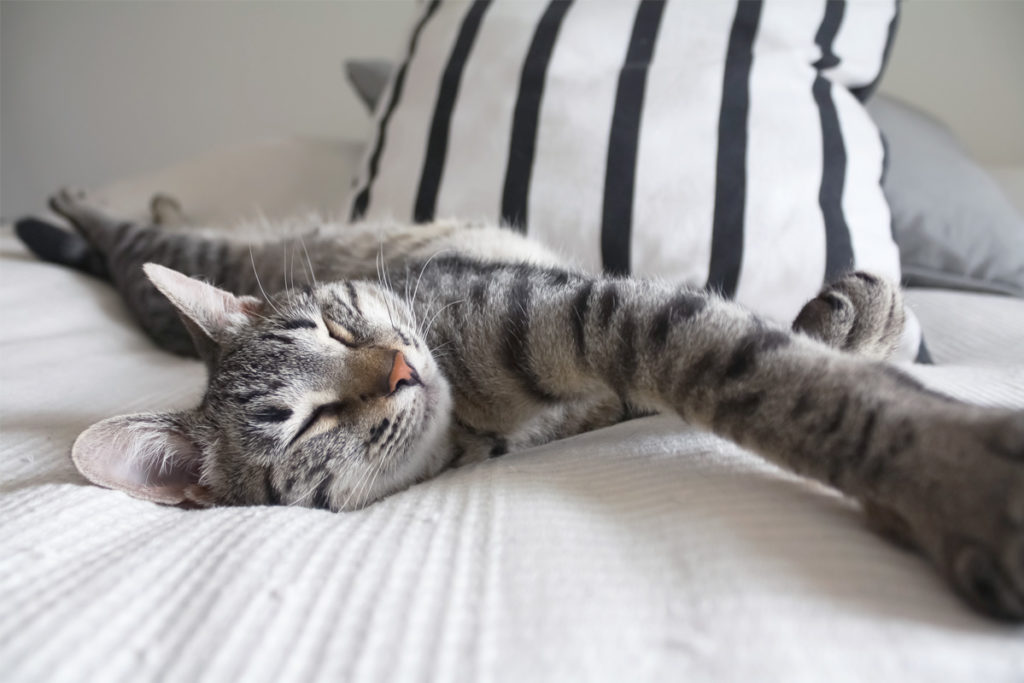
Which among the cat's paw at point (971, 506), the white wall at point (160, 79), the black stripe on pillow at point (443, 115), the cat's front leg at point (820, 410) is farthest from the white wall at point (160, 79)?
the cat's paw at point (971, 506)

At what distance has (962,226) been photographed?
51.5 inches

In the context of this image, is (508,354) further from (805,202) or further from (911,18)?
(911,18)

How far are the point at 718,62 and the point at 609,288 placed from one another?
62 cm

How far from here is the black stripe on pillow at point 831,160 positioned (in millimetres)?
987

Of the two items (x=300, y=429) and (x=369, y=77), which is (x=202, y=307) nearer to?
(x=300, y=429)

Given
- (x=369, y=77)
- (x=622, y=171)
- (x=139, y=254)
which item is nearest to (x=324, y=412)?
(x=622, y=171)

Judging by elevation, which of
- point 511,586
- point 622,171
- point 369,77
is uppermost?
point 369,77

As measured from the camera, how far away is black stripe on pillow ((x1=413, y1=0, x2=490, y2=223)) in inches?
49.6

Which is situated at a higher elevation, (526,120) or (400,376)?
(526,120)

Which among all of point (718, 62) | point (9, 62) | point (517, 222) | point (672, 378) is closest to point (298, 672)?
point (672, 378)

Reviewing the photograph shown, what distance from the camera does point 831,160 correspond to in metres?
1.04

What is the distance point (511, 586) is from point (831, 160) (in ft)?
2.97

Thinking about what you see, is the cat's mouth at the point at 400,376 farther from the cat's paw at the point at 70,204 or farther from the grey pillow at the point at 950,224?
the cat's paw at the point at 70,204

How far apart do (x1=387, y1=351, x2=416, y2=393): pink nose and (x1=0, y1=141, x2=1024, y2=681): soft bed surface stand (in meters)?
0.13
